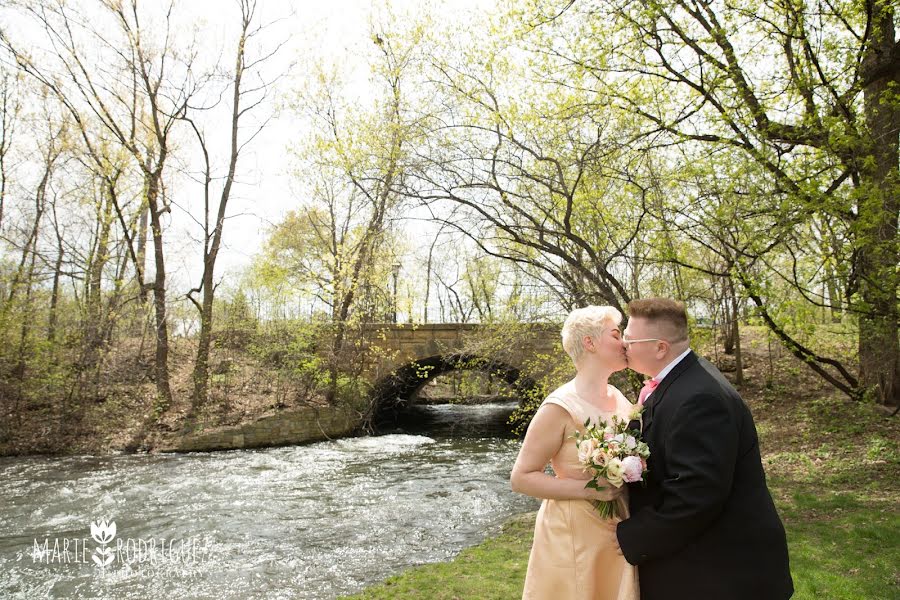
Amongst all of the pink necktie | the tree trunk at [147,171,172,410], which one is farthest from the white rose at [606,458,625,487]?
the tree trunk at [147,171,172,410]

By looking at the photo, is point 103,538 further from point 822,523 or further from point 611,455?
point 822,523

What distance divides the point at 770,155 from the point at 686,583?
24.9 ft

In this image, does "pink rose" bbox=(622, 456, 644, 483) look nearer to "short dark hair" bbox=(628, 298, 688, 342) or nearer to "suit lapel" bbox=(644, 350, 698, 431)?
"suit lapel" bbox=(644, 350, 698, 431)

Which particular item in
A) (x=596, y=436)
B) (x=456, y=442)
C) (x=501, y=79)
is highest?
(x=501, y=79)

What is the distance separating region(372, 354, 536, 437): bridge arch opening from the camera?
18939mm

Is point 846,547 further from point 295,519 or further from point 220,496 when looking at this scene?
point 220,496

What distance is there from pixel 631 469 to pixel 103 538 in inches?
332

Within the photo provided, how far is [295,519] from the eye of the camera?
9.12 meters

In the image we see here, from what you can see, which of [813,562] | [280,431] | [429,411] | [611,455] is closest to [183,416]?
[280,431]

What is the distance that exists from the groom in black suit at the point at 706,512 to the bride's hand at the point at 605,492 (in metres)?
0.13

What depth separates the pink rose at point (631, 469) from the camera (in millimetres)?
2285

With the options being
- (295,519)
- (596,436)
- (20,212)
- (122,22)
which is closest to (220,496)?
(295,519)

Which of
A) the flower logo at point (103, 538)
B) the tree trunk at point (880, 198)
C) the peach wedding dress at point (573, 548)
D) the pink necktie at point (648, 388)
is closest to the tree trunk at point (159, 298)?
the flower logo at point (103, 538)

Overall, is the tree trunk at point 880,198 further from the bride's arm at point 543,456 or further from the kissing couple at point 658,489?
the bride's arm at point 543,456
